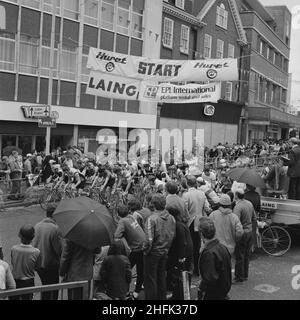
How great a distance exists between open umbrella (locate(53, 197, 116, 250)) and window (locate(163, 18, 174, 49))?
26550 mm

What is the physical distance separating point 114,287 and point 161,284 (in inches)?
45.6

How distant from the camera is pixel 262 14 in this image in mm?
53188

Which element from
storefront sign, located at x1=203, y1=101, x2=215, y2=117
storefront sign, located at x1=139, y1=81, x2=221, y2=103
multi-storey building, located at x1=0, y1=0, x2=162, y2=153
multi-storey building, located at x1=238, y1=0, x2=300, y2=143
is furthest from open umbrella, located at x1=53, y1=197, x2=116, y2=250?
multi-storey building, located at x1=238, y1=0, x2=300, y2=143

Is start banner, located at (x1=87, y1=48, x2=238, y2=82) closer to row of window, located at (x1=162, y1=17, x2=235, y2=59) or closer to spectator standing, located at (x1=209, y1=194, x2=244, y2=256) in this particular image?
spectator standing, located at (x1=209, y1=194, x2=244, y2=256)

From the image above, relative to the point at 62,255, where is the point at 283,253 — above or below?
below

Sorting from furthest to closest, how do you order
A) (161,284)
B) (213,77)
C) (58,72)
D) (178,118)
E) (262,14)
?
(262,14) < (178,118) < (58,72) < (213,77) < (161,284)

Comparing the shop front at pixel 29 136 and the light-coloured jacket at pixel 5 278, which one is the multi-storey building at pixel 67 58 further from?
the light-coloured jacket at pixel 5 278

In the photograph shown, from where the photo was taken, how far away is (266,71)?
4753 cm

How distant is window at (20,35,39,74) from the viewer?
74.1 ft

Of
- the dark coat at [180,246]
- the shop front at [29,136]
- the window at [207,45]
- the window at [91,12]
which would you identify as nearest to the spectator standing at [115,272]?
the dark coat at [180,246]

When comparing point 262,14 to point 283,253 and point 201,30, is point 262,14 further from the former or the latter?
point 283,253

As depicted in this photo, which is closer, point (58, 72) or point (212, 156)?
point (58, 72)

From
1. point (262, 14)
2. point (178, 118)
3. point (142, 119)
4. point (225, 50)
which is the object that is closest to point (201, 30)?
point (225, 50)

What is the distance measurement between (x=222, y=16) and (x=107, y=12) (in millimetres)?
14920
